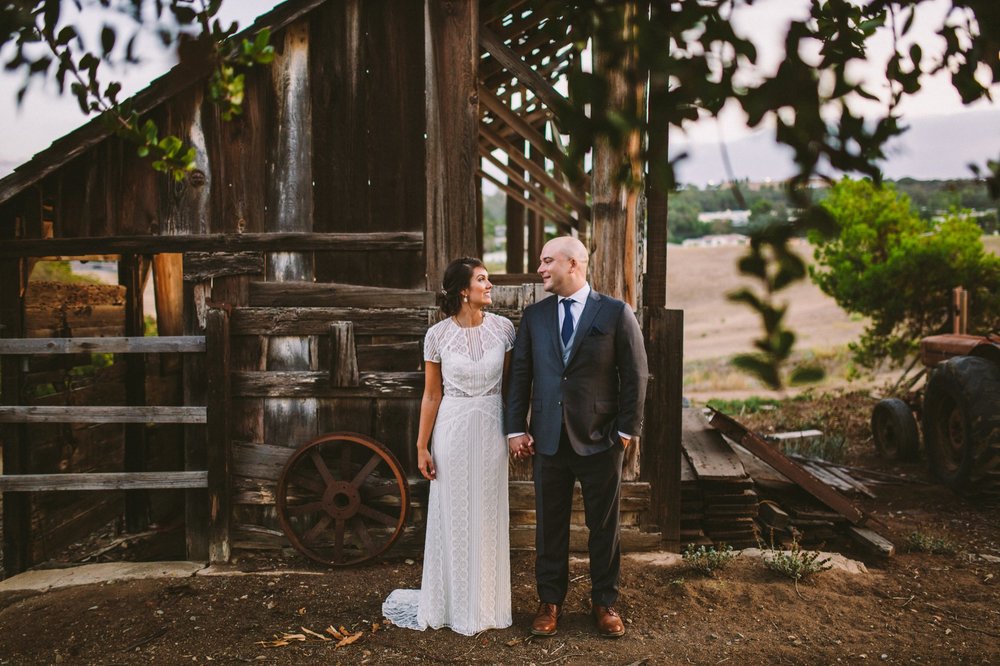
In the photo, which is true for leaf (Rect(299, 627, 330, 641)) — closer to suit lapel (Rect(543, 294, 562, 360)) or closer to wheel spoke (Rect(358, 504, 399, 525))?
wheel spoke (Rect(358, 504, 399, 525))

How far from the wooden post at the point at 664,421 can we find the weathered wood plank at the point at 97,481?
306 centimetres

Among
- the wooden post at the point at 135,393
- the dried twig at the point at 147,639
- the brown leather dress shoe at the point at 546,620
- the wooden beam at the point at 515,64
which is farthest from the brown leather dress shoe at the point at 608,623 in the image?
the wooden post at the point at 135,393

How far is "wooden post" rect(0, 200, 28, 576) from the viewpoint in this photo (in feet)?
17.8

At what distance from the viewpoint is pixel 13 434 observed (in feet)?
17.8

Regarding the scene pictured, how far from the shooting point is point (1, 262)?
538 cm

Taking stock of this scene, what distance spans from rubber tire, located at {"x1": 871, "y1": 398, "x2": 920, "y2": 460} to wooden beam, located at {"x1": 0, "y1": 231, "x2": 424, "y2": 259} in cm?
601

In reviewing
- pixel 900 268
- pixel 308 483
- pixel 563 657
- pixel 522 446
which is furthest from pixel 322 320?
pixel 900 268

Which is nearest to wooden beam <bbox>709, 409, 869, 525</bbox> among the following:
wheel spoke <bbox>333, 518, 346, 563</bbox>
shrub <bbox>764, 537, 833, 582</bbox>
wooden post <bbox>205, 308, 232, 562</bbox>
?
shrub <bbox>764, 537, 833, 582</bbox>

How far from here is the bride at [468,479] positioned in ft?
13.5

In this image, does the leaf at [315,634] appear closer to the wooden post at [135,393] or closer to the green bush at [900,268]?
the wooden post at [135,393]

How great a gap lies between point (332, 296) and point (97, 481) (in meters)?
2.03

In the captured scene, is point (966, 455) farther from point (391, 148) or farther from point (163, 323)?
point (163, 323)

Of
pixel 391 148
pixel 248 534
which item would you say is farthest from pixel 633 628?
pixel 391 148

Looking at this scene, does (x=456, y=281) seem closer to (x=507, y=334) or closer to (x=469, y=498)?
(x=507, y=334)
